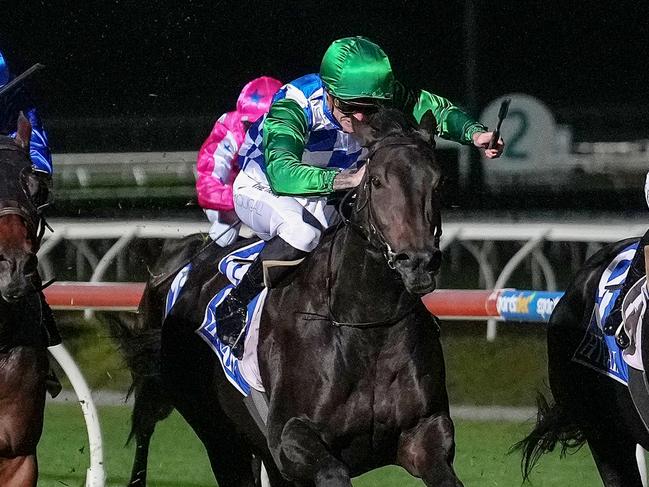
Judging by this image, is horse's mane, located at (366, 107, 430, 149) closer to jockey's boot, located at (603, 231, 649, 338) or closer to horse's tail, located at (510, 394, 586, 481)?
jockey's boot, located at (603, 231, 649, 338)

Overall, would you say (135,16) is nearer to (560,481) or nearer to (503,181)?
(503,181)

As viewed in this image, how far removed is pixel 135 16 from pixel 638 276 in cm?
921

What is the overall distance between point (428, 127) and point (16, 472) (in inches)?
54.4

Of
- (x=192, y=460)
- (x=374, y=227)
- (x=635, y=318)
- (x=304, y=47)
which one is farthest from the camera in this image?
(x=304, y=47)

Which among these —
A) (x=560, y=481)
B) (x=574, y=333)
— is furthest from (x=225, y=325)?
(x=560, y=481)

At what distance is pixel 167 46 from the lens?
514 inches

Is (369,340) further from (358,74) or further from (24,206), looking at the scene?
(24,206)

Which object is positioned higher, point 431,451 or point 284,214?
point 284,214

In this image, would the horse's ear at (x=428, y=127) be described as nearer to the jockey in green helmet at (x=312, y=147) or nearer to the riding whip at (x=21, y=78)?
the jockey in green helmet at (x=312, y=147)

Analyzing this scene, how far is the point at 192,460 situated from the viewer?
623 cm

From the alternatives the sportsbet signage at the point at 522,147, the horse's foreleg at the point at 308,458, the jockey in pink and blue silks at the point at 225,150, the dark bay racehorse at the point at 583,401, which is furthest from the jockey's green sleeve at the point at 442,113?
the sportsbet signage at the point at 522,147

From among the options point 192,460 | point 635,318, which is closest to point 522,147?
point 192,460

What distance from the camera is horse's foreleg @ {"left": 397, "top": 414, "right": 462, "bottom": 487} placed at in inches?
142

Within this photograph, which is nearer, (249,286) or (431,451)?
(431,451)
